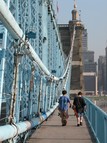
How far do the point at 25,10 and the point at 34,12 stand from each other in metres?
2.51

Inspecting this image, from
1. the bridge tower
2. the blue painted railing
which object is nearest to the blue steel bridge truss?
the blue painted railing

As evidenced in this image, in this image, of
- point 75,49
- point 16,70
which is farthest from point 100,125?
point 75,49

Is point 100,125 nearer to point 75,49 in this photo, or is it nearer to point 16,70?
point 16,70

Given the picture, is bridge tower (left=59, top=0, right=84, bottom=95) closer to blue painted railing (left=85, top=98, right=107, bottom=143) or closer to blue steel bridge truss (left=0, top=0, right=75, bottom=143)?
blue steel bridge truss (left=0, top=0, right=75, bottom=143)

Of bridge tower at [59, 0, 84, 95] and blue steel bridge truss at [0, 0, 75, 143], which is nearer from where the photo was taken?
blue steel bridge truss at [0, 0, 75, 143]

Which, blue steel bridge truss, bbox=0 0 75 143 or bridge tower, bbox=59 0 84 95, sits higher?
bridge tower, bbox=59 0 84 95

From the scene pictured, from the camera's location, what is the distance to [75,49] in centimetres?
6044

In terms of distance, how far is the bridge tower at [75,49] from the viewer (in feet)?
193

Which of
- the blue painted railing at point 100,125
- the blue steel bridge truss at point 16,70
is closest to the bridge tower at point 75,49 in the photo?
the blue steel bridge truss at point 16,70

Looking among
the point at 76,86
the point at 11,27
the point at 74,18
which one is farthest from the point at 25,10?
the point at 74,18

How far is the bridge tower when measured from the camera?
2311 inches

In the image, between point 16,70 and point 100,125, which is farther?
point 100,125

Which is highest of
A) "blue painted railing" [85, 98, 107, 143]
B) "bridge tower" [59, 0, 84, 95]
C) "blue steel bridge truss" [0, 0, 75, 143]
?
"bridge tower" [59, 0, 84, 95]

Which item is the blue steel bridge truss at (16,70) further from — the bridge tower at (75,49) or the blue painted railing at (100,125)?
the bridge tower at (75,49)
